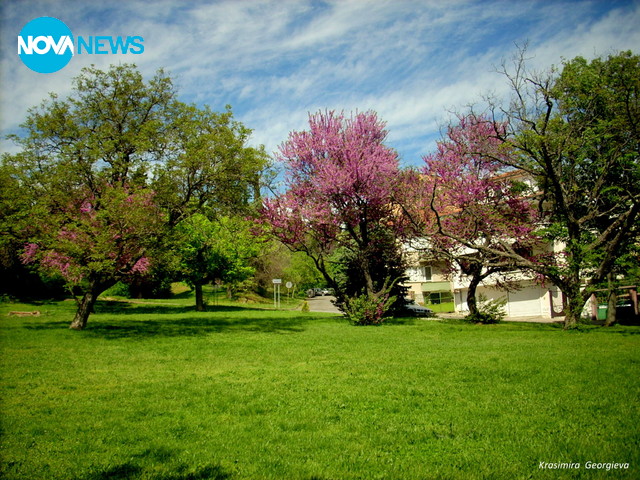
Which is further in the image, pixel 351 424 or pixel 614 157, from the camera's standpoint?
pixel 614 157

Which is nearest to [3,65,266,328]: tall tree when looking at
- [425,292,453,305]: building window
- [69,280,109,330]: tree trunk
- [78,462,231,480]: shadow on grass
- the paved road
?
[69,280,109,330]: tree trunk

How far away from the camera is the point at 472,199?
21484 mm

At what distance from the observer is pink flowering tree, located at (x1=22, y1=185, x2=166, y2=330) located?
14.9 m

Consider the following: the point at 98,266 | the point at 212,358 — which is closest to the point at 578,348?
the point at 212,358

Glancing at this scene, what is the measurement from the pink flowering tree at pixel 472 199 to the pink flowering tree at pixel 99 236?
41.5ft

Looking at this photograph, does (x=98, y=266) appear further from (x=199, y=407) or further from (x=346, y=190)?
(x=346, y=190)

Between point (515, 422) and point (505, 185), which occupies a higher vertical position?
point (505, 185)

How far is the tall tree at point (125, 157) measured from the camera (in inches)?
650

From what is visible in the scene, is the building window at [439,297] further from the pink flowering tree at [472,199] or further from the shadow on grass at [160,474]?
the shadow on grass at [160,474]

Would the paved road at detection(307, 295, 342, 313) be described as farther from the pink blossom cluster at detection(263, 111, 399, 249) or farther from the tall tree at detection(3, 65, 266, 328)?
the tall tree at detection(3, 65, 266, 328)

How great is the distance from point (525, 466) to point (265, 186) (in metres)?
19.4

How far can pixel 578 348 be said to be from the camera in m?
11.8

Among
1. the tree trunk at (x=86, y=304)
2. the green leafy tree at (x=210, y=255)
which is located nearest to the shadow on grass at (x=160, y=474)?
the tree trunk at (x=86, y=304)

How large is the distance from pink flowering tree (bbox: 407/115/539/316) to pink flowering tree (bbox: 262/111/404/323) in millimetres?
1862
